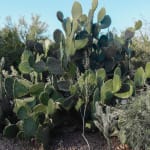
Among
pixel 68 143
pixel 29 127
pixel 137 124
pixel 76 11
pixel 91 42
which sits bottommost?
pixel 68 143

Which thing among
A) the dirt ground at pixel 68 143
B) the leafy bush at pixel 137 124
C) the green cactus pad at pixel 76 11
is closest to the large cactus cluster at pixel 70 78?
the green cactus pad at pixel 76 11

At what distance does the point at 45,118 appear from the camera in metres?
7.80

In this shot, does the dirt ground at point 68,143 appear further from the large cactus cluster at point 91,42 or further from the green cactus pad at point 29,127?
the large cactus cluster at point 91,42

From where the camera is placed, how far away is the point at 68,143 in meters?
7.60

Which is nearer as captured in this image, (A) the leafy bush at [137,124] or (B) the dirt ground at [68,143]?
(A) the leafy bush at [137,124]

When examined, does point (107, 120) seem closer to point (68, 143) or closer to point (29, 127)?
point (68, 143)

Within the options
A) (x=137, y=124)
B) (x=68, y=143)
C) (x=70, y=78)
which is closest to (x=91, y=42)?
(x=70, y=78)

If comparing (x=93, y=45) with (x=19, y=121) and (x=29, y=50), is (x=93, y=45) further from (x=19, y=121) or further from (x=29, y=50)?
(x=19, y=121)

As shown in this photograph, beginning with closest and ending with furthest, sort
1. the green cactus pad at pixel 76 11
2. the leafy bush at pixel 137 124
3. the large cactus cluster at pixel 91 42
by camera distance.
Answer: the leafy bush at pixel 137 124, the large cactus cluster at pixel 91 42, the green cactus pad at pixel 76 11

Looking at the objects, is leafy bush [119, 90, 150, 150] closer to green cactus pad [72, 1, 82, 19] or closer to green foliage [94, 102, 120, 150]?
green foliage [94, 102, 120, 150]

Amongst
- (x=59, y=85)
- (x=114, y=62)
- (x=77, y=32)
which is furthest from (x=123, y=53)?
(x=59, y=85)

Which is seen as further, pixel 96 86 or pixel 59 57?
pixel 59 57

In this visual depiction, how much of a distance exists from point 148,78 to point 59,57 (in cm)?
165

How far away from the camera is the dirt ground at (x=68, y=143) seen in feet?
24.5
